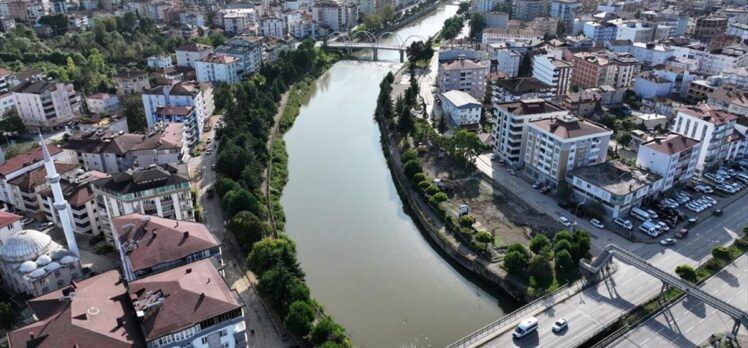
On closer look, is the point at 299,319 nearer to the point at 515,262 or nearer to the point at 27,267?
the point at 515,262

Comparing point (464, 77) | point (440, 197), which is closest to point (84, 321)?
point (440, 197)

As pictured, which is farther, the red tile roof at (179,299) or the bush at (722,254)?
the bush at (722,254)

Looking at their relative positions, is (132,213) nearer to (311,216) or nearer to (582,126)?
(311,216)

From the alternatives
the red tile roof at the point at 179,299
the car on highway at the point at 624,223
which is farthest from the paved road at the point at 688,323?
the red tile roof at the point at 179,299

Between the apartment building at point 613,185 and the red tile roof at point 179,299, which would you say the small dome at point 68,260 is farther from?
the apartment building at point 613,185

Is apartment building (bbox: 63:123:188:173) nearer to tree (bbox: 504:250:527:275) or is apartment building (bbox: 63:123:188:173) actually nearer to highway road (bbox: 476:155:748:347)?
tree (bbox: 504:250:527:275)

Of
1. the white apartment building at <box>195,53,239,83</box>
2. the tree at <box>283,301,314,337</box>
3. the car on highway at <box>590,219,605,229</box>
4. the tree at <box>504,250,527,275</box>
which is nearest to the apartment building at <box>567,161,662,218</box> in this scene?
the car on highway at <box>590,219,605,229</box>

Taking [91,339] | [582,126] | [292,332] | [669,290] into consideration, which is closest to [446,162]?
[582,126]
